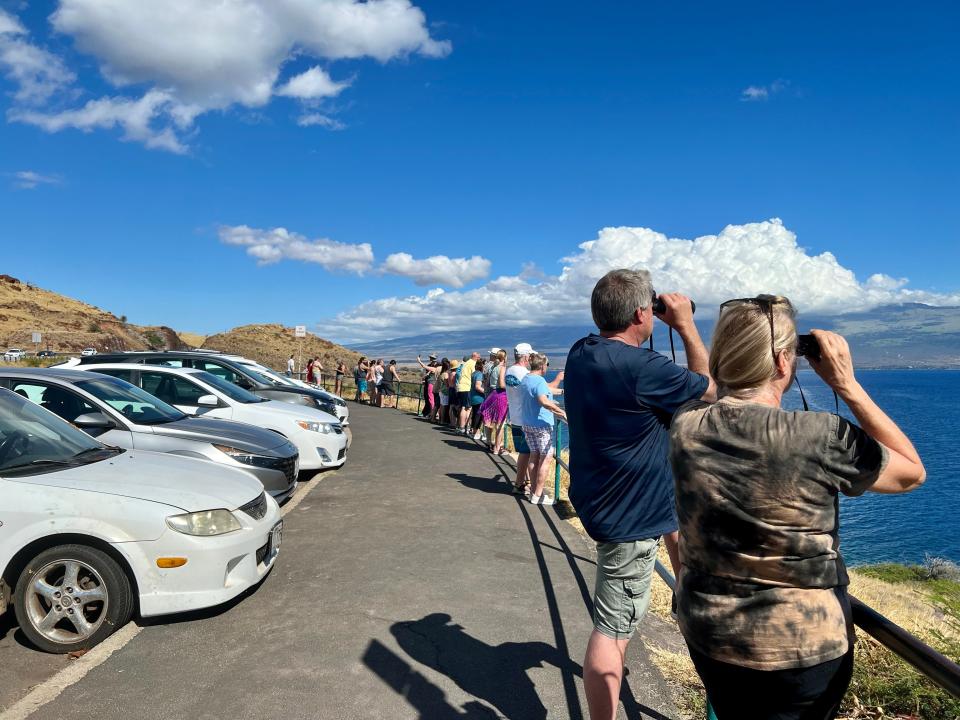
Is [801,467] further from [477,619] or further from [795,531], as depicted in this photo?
[477,619]

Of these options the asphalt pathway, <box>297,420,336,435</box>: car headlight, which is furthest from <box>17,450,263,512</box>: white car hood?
<box>297,420,336,435</box>: car headlight

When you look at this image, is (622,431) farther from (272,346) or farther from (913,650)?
(272,346)

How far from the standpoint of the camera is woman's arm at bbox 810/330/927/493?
184cm

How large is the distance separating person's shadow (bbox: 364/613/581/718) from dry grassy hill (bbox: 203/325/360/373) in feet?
179

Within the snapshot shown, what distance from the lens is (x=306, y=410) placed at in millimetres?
10742

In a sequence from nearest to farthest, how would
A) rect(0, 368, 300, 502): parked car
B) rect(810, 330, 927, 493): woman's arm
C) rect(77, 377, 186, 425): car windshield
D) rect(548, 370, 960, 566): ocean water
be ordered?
rect(810, 330, 927, 493): woman's arm → rect(0, 368, 300, 502): parked car → rect(77, 377, 186, 425): car windshield → rect(548, 370, 960, 566): ocean water

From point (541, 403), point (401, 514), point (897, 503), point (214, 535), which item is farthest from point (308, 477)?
point (897, 503)

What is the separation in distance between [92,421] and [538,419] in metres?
4.45

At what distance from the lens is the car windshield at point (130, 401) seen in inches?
276

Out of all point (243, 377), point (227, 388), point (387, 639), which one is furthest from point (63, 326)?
point (387, 639)

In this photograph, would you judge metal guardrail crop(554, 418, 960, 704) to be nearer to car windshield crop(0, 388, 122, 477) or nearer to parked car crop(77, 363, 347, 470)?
car windshield crop(0, 388, 122, 477)

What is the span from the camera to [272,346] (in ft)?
224

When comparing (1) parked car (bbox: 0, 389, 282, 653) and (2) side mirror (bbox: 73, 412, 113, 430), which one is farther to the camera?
(2) side mirror (bbox: 73, 412, 113, 430)

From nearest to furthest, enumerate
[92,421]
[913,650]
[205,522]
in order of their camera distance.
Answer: [913,650] < [205,522] < [92,421]
